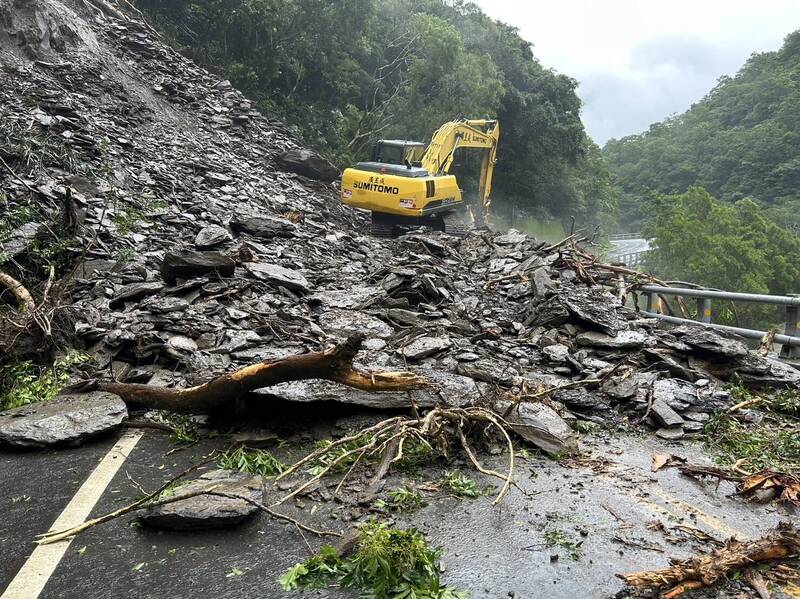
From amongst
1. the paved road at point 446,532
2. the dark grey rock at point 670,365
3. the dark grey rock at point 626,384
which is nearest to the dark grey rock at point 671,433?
the dark grey rock at point 626,384

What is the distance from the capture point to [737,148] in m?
48.4

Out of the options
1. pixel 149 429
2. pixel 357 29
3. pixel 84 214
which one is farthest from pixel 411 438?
pixel 357 29

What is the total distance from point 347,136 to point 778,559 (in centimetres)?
2285

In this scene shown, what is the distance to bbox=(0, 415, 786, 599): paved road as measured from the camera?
2801mm

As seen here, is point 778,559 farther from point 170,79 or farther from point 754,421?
point 170,79

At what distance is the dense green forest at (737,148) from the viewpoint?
1736 inches

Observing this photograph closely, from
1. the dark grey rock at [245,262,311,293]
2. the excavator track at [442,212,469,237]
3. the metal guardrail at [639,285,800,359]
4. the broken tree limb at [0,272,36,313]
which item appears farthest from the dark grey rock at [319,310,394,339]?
the excavator track at [442,212,469,237]

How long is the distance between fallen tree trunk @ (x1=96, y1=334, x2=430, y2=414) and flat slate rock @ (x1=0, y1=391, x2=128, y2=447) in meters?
0.28

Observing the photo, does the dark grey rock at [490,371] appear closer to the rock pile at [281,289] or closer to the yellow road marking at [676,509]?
the rock pile at [281,289]

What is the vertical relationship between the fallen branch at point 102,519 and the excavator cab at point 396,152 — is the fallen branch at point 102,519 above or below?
below

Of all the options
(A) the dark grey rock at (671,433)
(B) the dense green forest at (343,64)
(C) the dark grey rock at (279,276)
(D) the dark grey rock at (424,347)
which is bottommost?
(A) the dark grey rock at (671,433)

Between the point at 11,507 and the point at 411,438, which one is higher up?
the point at 411,438

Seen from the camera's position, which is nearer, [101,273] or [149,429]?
[149,429]

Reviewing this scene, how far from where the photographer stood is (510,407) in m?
4.43
